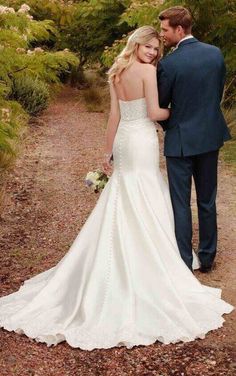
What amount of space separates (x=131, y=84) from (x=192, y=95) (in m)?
0.49

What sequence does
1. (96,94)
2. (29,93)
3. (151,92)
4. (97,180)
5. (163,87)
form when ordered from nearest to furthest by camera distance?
(151,92), (163,87), (97,180), (29,93), (96,94)

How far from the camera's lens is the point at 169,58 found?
5074 mm

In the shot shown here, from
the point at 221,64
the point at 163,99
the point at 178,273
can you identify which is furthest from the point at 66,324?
the point at 221,64

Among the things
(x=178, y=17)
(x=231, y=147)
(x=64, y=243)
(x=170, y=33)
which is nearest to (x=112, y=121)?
(x=170, y=33)

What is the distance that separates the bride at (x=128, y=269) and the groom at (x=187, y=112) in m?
0.13

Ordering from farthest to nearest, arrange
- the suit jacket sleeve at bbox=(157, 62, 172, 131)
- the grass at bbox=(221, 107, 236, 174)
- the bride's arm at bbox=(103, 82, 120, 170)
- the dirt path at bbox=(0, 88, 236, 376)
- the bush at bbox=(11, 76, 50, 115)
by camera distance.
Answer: the bush at bbox=(11, 76, 50, 115)
the grass at bbox=(221, 107, 236, 174)
the bride's arm at bbox=(103, 82, 120, 170)
the suit jacket sleeve at bbox=(157, 62, 172, 131)
the dirt path at bbox=(0, 88, 236, 376)

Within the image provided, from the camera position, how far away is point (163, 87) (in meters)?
5.11

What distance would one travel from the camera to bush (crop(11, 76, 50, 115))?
15.5m

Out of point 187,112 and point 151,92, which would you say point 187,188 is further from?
point 151,92

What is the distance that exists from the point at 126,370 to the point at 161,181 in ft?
5.46

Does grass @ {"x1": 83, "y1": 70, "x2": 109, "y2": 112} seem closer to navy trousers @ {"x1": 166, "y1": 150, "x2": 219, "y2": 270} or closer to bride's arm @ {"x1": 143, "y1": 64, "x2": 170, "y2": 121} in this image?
navy trousers @ {"x1": 166, "y1": 150, "x2": 219, "y2": 270}

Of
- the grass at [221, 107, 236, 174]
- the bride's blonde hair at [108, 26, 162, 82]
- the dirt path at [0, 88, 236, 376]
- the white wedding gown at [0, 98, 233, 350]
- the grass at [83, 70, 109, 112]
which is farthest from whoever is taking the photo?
the grass at [83, 70, 109, 112]

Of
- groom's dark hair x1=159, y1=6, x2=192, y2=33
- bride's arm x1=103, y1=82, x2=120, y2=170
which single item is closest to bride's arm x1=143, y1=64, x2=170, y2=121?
bride's arm x1=103, y1=82, x2=120, y2=170

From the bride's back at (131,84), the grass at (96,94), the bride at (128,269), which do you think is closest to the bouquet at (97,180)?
the bride at (128,269)
